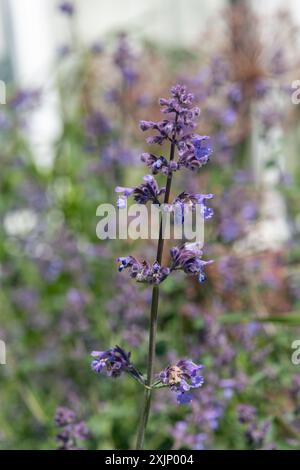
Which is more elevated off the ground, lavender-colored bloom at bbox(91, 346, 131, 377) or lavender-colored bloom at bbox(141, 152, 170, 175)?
lavender-colored bloom at bbox(141, 152, 170, 175)

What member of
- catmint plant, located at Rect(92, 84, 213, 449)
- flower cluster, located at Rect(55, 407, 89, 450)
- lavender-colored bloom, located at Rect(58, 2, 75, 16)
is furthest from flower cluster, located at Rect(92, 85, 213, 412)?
lavender-colored bloom, located at Rect(58, 2, 75, 16)

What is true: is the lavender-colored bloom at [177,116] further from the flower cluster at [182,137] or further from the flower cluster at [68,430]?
the flower cluster at [68,430]

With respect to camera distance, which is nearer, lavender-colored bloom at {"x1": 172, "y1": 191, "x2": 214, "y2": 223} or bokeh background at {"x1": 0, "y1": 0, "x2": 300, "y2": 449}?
lavender-colored bloom at {"x1": 172, "y1": 191, "x2": 214, "y2": 223}

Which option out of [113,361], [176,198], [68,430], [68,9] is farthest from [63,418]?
[68,9]

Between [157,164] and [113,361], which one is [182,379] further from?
[157,164]

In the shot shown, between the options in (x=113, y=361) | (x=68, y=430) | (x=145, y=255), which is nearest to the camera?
(x=113, y=361)

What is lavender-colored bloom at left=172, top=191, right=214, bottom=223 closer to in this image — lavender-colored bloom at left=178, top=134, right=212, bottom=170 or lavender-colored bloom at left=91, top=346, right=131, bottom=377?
lavender-colored bloom at left=178, top=134, right=212, bottom=170
